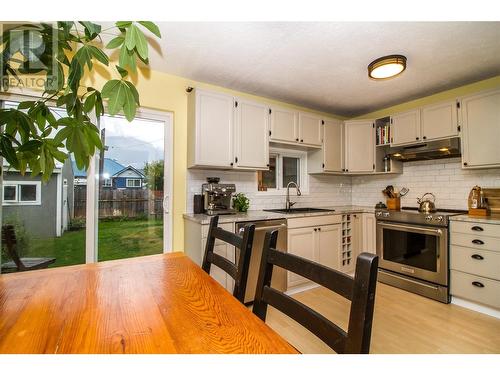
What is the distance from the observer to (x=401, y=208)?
3.31 m

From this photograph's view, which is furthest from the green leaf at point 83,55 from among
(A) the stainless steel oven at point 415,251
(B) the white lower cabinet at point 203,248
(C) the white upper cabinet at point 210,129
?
(A) the stainless steel oven at point 415,251

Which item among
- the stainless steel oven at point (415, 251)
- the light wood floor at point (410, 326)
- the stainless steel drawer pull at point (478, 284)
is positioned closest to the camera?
the light wood floor at point (410, 326)

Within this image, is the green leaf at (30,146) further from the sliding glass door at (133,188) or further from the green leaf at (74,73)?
the sliding glass door at (133,188)

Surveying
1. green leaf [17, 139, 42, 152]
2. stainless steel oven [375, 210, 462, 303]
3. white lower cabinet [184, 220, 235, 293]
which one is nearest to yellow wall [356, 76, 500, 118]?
stainless steel oven [375, 210, 462, 303]

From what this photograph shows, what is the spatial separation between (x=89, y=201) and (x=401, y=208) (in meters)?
3.69

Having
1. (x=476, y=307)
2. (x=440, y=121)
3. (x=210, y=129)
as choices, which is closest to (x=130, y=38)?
(x=210, y=129)

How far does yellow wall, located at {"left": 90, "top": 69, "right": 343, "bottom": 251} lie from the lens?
8.18 ft

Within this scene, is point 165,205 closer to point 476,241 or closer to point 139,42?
point 139,42

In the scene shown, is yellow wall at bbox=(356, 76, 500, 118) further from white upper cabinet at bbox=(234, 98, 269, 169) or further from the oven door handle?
white upper cabinet at bbox=(234, 98, 269, 169)

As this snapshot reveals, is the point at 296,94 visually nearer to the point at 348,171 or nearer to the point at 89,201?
the point at 348,171

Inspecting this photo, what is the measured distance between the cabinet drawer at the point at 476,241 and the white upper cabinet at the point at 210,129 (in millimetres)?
2432

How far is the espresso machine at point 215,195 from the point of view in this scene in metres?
2.62

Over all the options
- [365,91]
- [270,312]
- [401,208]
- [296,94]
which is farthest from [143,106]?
[401,208]

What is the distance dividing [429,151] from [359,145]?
85 centimetres
